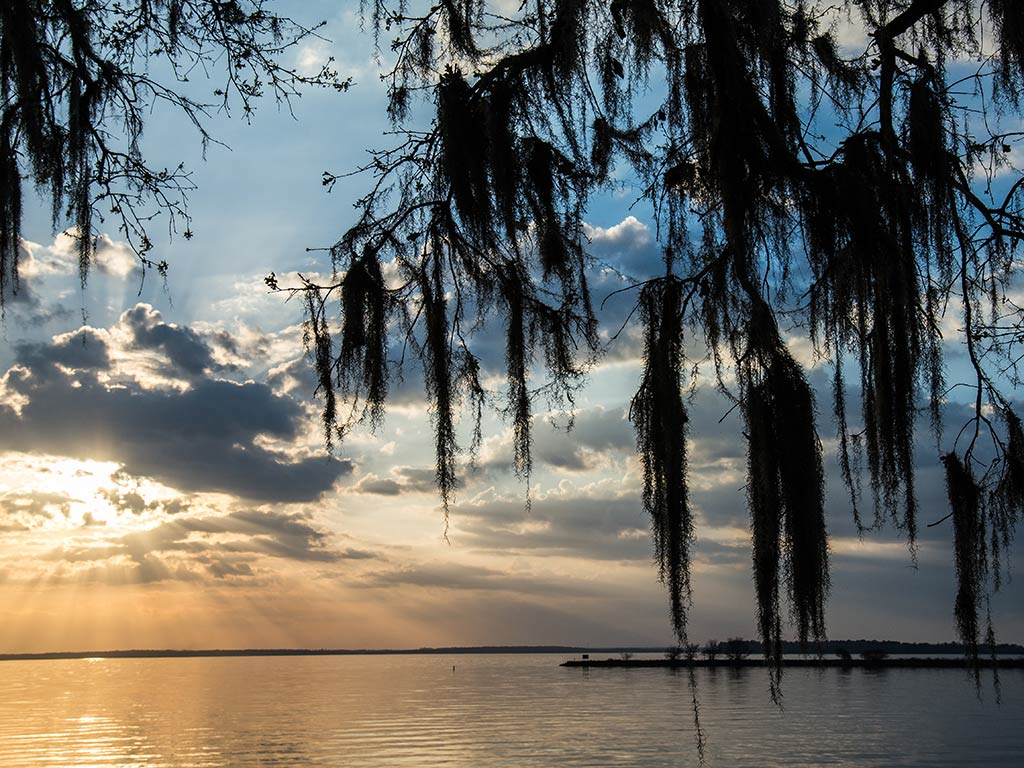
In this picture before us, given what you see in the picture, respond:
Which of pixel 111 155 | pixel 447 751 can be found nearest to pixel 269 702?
pixel 447 751

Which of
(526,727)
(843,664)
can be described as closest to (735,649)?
(843,664)

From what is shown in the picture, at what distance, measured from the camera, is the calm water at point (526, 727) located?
5003cm

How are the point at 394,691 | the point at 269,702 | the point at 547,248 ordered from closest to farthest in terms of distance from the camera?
the point at 547,248
the point at 269,702
the point at 394,691

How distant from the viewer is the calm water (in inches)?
1970

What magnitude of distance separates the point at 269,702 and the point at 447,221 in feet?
334

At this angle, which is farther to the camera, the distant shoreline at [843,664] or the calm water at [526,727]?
the distant shoreline at [843,664]

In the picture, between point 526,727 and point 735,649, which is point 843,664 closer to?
point 735,649

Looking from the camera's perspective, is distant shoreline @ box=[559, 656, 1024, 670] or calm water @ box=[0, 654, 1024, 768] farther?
distant shoreline @ box=[559, 656, 1024, 670]

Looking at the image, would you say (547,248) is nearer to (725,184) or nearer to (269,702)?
(725,184)

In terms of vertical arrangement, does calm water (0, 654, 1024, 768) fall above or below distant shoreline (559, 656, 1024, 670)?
above

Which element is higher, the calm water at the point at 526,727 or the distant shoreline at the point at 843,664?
the calm water at the point at 526,727

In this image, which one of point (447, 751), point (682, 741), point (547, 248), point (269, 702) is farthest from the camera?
point (269, 702)

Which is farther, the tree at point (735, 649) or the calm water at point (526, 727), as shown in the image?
the tree at point (735, 649)

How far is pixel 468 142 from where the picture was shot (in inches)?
149
